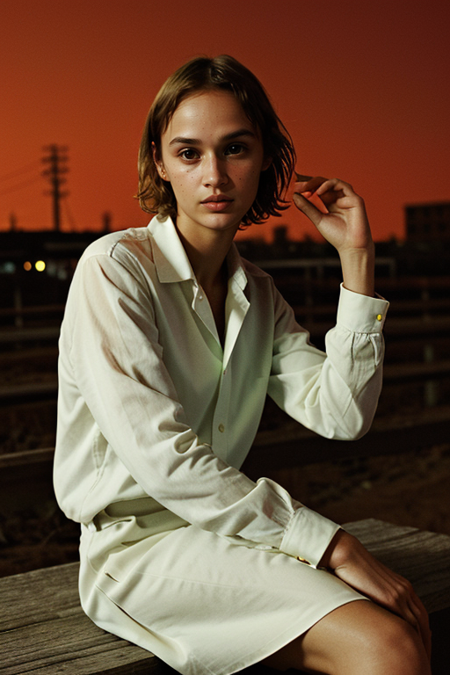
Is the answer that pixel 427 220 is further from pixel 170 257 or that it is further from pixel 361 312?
pixel 170 257

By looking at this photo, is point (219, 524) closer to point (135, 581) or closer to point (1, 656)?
point (135, 581)

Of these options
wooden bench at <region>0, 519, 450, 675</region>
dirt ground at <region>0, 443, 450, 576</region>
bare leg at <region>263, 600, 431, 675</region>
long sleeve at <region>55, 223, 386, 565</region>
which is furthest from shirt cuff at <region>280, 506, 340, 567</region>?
dirt ground at <region>0, 443, 450, 576</region>

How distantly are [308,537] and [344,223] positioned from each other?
0.74 m

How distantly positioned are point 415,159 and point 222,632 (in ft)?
25.2

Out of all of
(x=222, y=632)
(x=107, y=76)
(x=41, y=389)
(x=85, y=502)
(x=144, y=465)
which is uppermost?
(x=107, y=76)

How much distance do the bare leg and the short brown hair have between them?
951mm

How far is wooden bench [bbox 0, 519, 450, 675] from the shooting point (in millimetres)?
1249

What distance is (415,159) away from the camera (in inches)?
319

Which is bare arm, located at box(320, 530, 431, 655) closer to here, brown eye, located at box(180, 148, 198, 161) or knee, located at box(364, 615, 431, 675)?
knee, located at box(364, 615, 431, 675)

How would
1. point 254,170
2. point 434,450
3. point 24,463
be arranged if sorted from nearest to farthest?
point 254,170 → point 24,463 → point 434,450

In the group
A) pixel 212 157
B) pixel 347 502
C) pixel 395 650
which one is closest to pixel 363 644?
pixel 395 650

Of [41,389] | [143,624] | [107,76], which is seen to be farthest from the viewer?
[107,76]

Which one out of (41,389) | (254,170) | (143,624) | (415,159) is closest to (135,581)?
(143,624)

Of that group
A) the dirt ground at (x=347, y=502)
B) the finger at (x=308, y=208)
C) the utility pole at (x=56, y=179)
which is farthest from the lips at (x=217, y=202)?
the utility pole at (x=56, y=179)
